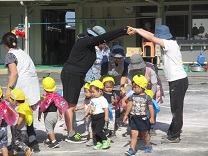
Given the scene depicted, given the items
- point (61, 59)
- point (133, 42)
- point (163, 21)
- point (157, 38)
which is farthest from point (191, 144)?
point (61, 59)

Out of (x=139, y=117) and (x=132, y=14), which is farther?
(x=132, y=14)

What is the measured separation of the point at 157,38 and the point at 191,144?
172 cm

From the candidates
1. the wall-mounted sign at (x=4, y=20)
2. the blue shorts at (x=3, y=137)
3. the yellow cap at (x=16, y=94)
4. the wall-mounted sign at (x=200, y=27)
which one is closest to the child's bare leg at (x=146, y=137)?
the yellow cap at (x=16, y=94)

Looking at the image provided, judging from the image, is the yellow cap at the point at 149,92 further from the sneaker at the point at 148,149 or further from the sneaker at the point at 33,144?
the sneaker at the point at 33,144

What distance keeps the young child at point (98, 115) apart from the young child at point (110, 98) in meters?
0.54

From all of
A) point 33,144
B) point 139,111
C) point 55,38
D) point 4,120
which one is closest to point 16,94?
point 4,120

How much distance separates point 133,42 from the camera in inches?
926

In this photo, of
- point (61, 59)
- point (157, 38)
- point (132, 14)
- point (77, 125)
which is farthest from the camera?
point (61, 59)

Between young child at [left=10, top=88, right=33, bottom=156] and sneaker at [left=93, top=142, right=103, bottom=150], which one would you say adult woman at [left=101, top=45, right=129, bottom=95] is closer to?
sneaker at [left=93, top=142, right=103, bottom=150]

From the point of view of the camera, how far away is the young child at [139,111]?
7207 mm

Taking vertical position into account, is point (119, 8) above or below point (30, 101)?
above

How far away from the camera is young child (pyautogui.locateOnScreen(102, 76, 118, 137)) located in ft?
26.9

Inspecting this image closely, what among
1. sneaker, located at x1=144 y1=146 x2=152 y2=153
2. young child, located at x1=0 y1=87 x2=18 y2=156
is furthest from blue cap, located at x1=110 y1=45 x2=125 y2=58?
young child, located at x1=0 y1=87 x2=18 y2=156

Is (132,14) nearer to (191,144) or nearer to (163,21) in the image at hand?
(163,21)
